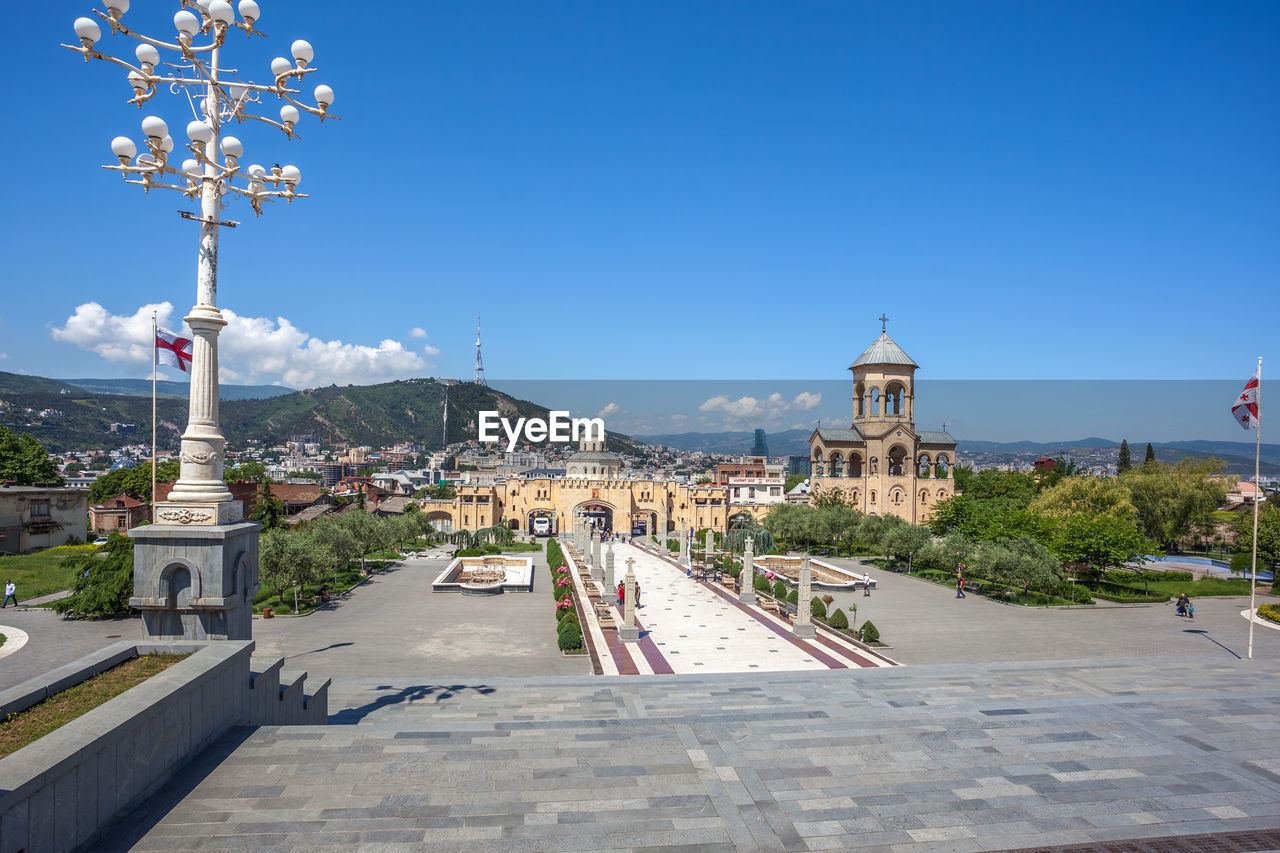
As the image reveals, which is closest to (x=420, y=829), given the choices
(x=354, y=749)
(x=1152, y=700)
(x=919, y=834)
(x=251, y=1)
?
(x=354, y=749)

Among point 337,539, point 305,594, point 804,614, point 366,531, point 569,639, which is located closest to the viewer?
point 569,639

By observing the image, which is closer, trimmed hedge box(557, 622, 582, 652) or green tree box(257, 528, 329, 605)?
trimmed hedge box(557, 622, 582, 652)

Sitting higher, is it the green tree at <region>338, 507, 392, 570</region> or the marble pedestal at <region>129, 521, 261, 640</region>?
the marble pedestal at <region>129, 521, 261, 640</region>

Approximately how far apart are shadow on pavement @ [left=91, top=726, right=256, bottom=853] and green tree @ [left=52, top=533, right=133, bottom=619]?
60.0 ft

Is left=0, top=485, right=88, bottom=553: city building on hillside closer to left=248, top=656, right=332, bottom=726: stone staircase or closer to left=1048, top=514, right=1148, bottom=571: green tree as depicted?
left=248, top=656, right=332, bottom=726: stone staircase

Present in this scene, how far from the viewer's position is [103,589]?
21906 mm

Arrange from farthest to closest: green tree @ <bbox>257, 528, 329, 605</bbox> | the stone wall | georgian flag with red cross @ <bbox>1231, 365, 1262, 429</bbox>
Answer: green tree @ <bbox>257, 528, 329, 605</bbox>
georgian flag with red cross @ <bbox>1231, 365, 1262, 429</bbox>
the stone wall

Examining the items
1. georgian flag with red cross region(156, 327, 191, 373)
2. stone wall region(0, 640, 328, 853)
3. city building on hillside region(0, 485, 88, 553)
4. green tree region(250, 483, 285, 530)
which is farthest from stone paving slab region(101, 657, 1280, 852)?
city building on hillside region(0, 485, 88, 553)

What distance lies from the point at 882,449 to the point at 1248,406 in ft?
115

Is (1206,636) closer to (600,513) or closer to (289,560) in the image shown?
(289,560)

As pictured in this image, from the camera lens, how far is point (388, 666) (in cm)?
1777

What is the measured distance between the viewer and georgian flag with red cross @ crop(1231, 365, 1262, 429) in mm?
16609

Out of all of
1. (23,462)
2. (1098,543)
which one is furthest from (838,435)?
(23,462)

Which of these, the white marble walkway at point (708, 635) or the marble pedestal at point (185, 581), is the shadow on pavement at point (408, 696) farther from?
the white marble walkway at point (708, 635)
